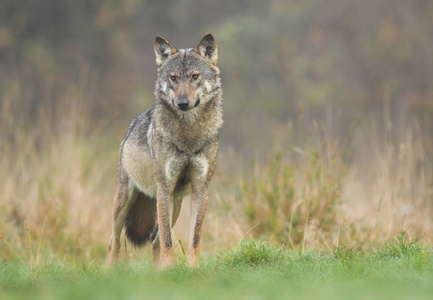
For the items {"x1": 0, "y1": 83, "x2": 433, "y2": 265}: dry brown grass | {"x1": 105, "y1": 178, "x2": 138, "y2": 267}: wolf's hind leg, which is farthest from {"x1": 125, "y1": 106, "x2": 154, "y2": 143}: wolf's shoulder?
{"x1": 0, "y1": 83, "x2": 433, "y2": 265}: dry brown grass

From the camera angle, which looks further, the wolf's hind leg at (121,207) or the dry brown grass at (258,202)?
the dry brown grass at (258,202)

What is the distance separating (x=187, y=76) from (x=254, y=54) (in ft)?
59.7

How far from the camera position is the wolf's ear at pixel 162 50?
6.32 m

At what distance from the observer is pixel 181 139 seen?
5957 millimetres

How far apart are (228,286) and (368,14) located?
62.5ft

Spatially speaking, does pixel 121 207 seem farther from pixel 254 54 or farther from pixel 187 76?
pixel 254 54

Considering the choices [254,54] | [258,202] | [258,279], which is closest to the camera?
[258,279]

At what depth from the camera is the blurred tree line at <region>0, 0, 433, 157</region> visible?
19.3 meters

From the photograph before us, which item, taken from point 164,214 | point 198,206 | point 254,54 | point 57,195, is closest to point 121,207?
point 164,214

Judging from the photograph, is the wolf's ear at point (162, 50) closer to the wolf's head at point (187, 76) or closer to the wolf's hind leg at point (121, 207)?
the wolf's head at point (187, 76)

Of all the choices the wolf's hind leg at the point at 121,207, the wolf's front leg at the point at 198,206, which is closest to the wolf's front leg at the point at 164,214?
the wolf's front leg at the point at 198,206

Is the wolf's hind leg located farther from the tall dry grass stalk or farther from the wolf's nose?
the wolf's nose

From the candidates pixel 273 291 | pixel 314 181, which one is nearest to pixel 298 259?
pixel 273 291

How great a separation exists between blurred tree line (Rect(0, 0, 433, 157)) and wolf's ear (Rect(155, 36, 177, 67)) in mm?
12016
